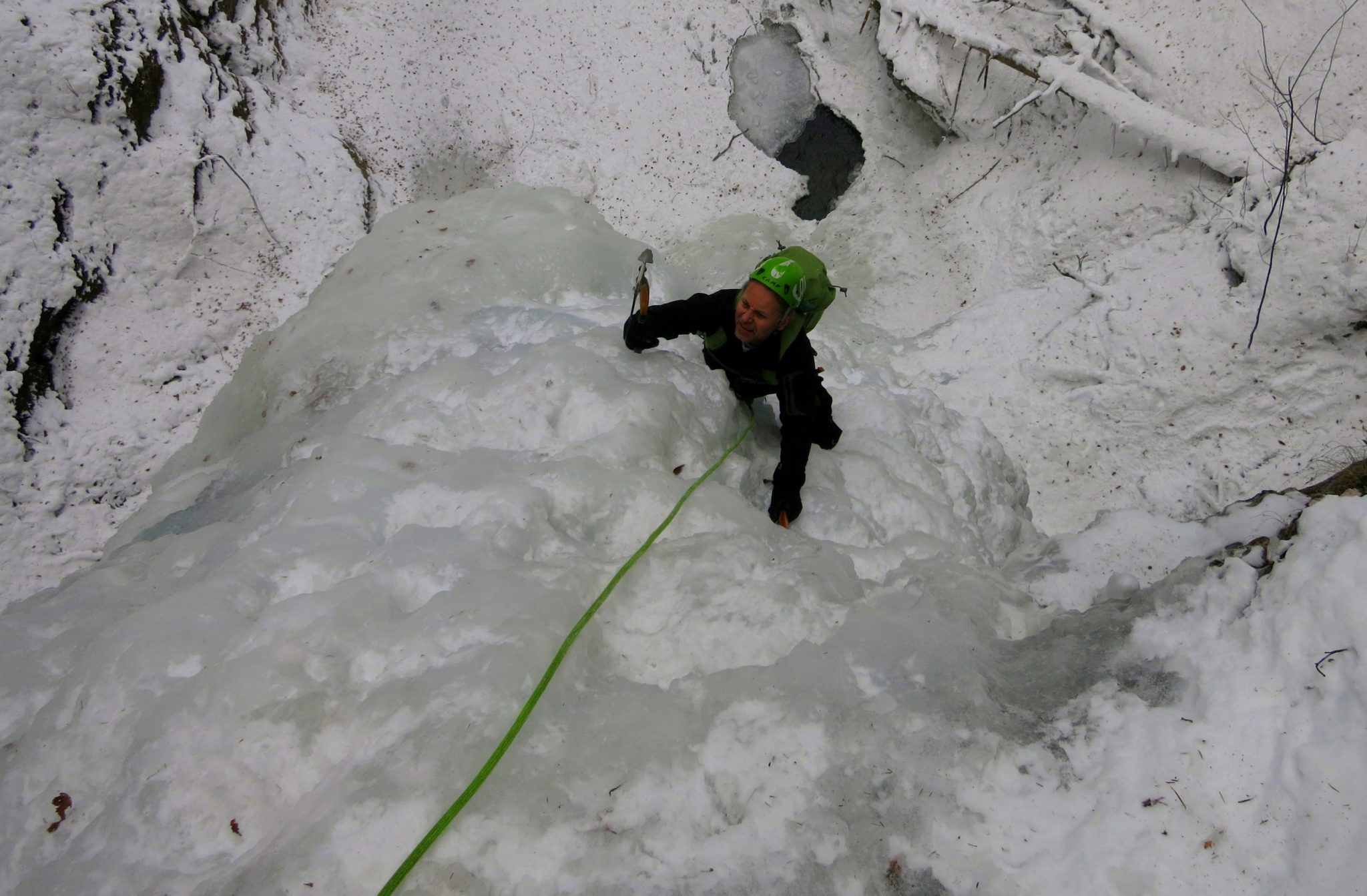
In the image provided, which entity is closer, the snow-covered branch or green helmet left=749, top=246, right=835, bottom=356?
green helmet left=749, top=246, right=835, bottom=356

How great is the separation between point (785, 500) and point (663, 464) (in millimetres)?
591

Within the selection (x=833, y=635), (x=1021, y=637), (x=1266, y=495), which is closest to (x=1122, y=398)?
(x=1266, y=495)

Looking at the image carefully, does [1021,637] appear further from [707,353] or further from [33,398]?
[33,398]

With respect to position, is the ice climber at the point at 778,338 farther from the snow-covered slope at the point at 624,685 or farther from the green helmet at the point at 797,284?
the snow-covered slope at the point at 624,685

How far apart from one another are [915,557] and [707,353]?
1.42 metres

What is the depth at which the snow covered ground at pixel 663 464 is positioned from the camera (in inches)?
76.2

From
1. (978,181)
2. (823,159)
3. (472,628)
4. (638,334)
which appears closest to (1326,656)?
(472,628)

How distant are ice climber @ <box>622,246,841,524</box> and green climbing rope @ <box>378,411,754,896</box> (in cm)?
75

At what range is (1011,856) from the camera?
1.85 m

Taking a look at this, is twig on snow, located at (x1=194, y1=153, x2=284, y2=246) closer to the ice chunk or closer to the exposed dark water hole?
the ice chunk

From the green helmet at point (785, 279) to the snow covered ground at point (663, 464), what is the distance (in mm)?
779

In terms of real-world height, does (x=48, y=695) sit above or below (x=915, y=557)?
below

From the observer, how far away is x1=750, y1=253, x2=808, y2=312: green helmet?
2973 mm

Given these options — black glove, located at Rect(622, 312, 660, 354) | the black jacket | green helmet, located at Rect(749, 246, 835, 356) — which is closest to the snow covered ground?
black glove, located at Rect(622, 312, 660, 354)
